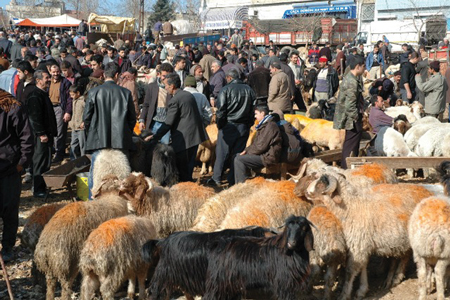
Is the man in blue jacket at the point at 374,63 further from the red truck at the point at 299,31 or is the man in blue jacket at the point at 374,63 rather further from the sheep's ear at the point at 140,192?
the sheep's ear at the point at 140,192

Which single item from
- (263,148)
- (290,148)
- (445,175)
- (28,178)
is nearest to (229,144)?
(263,148)

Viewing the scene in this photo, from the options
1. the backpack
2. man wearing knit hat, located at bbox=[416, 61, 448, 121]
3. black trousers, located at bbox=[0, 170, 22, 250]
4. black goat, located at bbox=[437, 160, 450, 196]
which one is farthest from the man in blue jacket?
black trousers, located at bbox=[0, 170, 22, 250]

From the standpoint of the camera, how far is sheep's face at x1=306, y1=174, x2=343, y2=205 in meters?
6.16

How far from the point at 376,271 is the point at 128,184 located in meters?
3.00

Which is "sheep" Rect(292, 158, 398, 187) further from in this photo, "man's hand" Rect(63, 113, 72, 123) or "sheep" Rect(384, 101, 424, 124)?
"sheep" Rect(384, 101, 424, 124)

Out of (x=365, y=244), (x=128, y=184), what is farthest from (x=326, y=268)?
(x=128, y=184)

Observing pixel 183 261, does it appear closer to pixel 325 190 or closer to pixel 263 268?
pixel 263 268

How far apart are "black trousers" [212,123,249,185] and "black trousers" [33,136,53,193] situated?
276 centimetres

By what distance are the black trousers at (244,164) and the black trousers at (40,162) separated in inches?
122

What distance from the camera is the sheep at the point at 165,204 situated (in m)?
6.77

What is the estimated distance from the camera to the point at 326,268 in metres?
6.40

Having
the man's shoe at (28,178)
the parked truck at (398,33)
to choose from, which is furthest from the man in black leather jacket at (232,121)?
the parked truck at (398,33)

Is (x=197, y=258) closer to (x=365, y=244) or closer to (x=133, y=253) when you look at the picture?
(x=133, y=253)

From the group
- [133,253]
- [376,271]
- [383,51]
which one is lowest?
[376,271]
